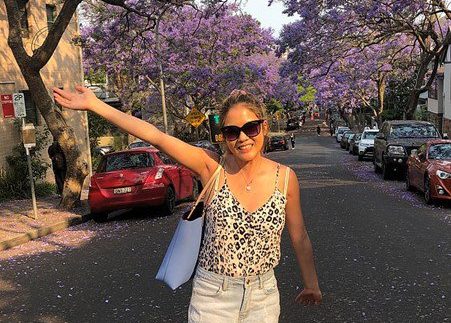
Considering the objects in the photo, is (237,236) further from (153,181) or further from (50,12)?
(50,12)

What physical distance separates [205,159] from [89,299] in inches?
151

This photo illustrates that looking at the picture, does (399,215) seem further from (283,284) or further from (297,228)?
(297,228)

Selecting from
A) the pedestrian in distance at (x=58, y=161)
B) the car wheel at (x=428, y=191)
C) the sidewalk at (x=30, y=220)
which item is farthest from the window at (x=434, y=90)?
the sidewalk at (x=30, y=220)

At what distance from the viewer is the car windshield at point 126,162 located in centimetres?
1260

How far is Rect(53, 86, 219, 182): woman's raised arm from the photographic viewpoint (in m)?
2.82

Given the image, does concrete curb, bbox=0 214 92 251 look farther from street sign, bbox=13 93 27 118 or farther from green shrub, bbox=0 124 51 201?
green shrub, bbox=0 124 51 201

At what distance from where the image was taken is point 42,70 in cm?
1978

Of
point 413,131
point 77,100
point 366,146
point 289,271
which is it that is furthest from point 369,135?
point 77,100

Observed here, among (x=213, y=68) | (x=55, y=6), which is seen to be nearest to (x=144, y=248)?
(x=55, y=6)

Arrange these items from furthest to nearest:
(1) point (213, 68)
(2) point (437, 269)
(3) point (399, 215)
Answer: (1) point (213, 68) < (3) point (399, 215) < (2) point (437, 269)

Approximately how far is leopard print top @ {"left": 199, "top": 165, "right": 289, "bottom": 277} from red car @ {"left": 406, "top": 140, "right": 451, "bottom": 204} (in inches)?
395

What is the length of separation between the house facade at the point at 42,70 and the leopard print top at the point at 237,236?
15.9 m

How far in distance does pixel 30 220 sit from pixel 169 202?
3033mm

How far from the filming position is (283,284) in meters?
6.26
